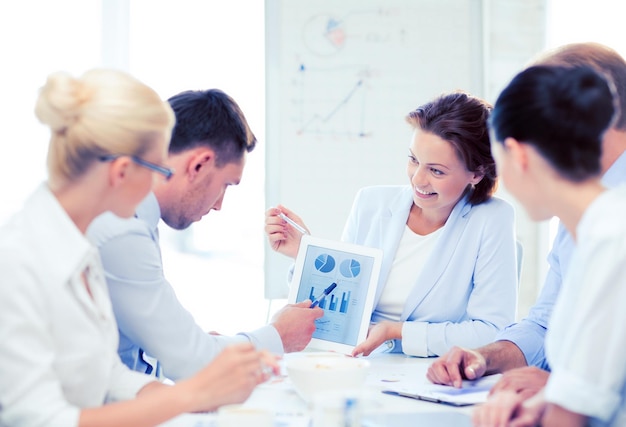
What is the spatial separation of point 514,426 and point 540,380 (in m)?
0.33

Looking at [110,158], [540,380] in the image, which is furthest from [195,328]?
[540,380]

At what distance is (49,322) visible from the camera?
45.1 inches

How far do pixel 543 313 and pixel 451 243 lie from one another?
1.33 feet

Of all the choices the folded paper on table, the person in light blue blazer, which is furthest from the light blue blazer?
the folded paper on table

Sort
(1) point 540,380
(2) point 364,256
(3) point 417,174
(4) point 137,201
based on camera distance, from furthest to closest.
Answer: (3) point 417,174, (2) point 364,256, (1) point 540,380, (4) point 137,201

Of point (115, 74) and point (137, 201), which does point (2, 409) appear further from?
point (115, 74)

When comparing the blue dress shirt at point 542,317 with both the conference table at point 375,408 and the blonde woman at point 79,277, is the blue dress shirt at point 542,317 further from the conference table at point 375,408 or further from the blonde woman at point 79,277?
the blonde woman at point 79,277

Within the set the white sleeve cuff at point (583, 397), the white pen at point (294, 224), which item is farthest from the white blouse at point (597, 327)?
the white pen at point (294, 224)

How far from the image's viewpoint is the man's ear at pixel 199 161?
1712 millimetres

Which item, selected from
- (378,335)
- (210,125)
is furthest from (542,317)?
(210,125)

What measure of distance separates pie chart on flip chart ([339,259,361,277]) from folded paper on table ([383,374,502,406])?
1.37 feet

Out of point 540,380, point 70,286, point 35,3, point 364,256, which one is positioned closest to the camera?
point 70,286

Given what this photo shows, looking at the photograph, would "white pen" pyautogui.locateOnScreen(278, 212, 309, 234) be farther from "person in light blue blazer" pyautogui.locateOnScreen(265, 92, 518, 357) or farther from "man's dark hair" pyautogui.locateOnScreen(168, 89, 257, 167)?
"man's dark hair" pyautogui.locateOnScreen(168, 89, 257, 167)

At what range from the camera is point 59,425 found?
1.08 metres
